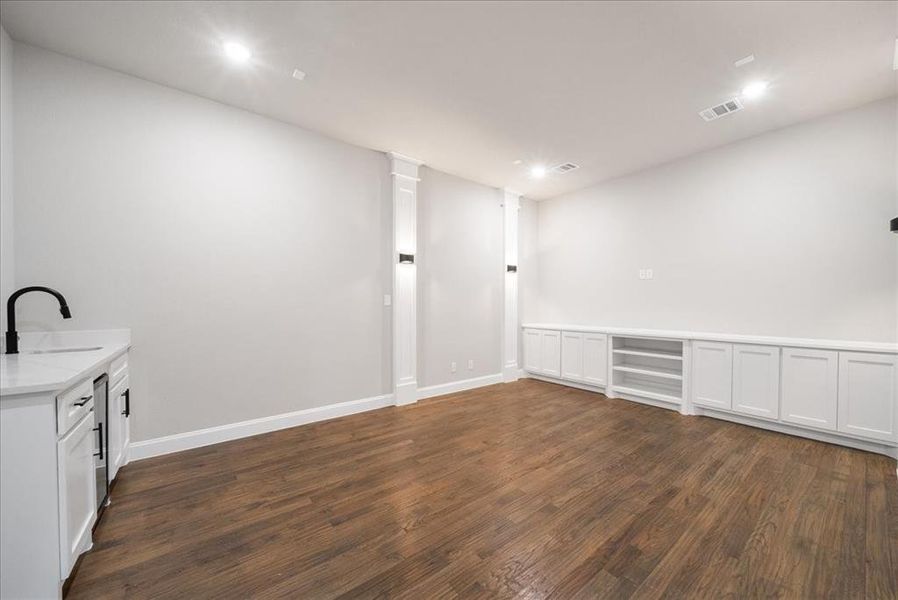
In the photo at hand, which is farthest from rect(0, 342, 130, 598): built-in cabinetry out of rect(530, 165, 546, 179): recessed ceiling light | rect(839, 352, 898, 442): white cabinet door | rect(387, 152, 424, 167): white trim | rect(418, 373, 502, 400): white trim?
rect(839, 352, 898, 442): white cabinet door

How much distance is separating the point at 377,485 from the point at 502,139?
3630 millimetres

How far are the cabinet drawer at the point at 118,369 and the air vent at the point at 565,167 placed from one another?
498 centimetres

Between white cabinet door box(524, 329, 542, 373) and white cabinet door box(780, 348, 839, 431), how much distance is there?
2.84 metres

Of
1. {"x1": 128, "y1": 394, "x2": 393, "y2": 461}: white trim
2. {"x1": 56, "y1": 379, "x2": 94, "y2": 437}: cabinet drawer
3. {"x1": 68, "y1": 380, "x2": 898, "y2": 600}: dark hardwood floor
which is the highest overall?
{"x1": 56, "y1": 379, "x2": 94, "y2": 437}: cabinet drawer

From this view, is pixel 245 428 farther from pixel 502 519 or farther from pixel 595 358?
pixel 595 358

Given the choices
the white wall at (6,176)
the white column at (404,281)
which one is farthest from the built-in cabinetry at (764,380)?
the white wall at (6,176)

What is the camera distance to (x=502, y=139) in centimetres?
387

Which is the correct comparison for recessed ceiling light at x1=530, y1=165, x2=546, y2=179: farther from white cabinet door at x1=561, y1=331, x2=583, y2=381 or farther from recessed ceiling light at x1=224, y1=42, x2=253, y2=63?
recessed ceiling light at x1=224, y1=42, x2=253, y2=63

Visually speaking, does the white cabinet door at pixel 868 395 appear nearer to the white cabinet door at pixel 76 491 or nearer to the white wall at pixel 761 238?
the white wall at pixel 761 238

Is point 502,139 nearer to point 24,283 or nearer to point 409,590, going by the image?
point 409,590

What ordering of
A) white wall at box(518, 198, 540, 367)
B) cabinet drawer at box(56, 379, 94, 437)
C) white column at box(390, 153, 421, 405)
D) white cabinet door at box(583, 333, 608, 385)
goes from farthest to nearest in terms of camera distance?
white wall at box(518, 198, 540, 367), white cabinet door at box(583, 333, 608, 385), white column at box(390, 153, 421, 405), cabinet drawer at box(56, 379, 94, 437)

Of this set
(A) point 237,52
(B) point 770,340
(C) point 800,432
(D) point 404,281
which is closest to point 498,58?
(A) point 237,52

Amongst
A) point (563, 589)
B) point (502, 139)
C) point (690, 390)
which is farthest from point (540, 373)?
point (563, 589)

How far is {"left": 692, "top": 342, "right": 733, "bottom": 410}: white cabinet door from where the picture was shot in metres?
3.67
